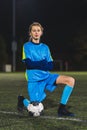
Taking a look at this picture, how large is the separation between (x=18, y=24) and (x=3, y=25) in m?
2.29

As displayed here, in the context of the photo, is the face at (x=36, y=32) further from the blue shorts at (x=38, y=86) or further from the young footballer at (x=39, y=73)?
the blue shorts at (x=38, y=86)

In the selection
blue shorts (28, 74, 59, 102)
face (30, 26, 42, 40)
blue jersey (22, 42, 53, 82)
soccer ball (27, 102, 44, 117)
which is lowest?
soccer ball (27, 102, 44, 117)

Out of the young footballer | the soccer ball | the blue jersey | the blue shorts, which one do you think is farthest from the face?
the soccer ball

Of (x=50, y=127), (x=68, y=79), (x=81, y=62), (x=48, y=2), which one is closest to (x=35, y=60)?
(x=68, y=79)

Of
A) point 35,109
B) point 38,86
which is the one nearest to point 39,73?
point 38,86

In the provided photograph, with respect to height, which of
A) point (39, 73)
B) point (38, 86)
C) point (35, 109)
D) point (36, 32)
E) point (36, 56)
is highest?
point (36, 32)

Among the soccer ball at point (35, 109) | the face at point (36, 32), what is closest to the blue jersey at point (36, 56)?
the face at point (36, 32)

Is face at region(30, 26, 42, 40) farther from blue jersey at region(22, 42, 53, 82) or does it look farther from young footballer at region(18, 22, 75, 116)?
blue jersey at region(22, 42, 53, 82)

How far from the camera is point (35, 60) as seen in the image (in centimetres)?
759

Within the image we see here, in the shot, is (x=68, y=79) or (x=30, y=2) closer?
(x=68, y=79)

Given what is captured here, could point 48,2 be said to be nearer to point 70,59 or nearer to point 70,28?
point 70,28

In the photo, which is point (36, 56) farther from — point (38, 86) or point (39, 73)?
point (38, 86)

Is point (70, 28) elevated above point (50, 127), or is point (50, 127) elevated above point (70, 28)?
point (50, 127)

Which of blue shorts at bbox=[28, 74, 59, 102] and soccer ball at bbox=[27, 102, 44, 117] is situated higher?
blue shorts at bbox=[28, 74, 59, 102]
